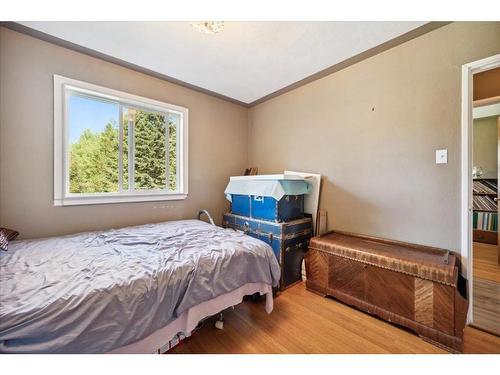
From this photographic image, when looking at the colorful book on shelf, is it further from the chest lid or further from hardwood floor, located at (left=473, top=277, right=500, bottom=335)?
the chest lid

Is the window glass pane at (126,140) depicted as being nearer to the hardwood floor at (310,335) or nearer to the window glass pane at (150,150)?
the window glass pane at (150,150)

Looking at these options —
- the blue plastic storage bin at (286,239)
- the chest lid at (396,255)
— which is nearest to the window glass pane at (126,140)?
the blue plastic storage bin at (286,239)

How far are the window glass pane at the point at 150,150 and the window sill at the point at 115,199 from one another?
0.15 m

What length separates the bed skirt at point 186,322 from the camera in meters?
1.08

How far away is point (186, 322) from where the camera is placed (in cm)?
126

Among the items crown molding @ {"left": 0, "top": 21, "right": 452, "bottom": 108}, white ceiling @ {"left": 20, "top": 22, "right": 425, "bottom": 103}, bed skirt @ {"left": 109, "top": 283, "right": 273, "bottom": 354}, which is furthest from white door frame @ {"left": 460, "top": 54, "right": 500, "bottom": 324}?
bed skirt @ {"left": 109, "top": 283, "right": 273, "bottom": 354}

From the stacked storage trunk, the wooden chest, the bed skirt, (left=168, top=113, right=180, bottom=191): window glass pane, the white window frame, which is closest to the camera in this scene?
the bed skirt

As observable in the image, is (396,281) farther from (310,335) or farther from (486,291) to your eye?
(486,291)

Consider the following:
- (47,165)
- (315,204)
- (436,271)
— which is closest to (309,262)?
(315,204)

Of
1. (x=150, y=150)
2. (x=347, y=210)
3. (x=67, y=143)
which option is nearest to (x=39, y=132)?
(x=67, y=143)

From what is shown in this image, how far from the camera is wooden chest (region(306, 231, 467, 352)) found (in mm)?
1400

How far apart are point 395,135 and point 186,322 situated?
239 cm

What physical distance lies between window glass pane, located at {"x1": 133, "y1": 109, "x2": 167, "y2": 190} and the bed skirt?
5.98ft

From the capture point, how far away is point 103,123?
2326 mm
